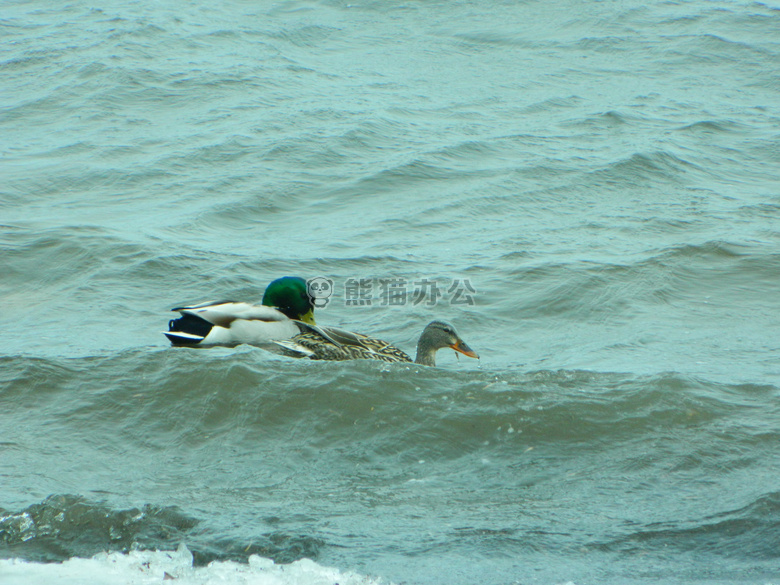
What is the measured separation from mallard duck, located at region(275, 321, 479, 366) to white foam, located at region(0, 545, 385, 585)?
9.72ft

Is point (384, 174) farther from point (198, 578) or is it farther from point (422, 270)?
point (198, 578)

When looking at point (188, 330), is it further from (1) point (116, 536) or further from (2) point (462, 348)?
(1) point (116, 536)

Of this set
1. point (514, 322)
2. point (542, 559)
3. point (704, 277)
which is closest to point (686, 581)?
point (542, 559)

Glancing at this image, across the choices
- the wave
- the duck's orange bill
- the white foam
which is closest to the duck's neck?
the duck's orange bill

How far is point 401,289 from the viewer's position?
849 cm

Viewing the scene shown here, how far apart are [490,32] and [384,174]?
760 cm

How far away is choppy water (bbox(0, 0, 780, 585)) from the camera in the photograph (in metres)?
4.01

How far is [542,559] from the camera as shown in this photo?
3.78m

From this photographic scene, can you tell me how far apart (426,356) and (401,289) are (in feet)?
5.63

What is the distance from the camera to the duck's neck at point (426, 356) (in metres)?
6.84

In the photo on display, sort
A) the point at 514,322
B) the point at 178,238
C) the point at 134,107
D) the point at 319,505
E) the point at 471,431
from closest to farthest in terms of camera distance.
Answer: the point at 319,505 → the point at 471,431 → the point at 514,322 → the point at 178,238 → the point at 134,107

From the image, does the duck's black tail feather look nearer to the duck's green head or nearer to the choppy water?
the choppy water

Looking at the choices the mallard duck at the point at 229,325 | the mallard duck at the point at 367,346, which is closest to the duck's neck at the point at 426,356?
the mallard duck at the point at 367,346

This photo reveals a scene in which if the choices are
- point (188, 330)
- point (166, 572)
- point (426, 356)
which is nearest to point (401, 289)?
point (426, 356)
